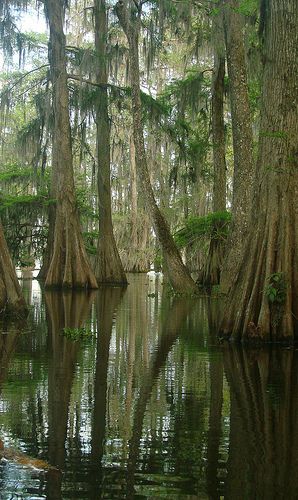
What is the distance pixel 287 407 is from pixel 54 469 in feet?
6.27

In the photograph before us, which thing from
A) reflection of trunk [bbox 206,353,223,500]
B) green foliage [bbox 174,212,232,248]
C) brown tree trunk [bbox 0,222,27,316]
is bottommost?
reflection of trunk [bbox 206,353,223,500]

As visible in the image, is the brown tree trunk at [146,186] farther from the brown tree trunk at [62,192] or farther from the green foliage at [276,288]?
the green foliage at [276,288]

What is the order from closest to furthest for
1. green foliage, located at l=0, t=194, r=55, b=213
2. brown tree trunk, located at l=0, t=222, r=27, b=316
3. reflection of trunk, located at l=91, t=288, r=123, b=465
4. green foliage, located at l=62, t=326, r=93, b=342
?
reflection of trunk, located at l=91, t=288, r=123, b=465 < green foliage, located at l=62, t=326, r=93, b=342 < brown tree trunk, located at l=0, t=222, r=27, b=316 < green foliage, located at l=0, t=194, r=55, b=213

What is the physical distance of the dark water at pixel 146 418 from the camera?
2.97 m

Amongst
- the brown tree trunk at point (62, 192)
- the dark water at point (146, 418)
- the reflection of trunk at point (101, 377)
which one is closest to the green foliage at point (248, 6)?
the reflection of trunk at point (101, 377)

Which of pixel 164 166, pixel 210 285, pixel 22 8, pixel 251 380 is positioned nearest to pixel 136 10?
pixel 22 8

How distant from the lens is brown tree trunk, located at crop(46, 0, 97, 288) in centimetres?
1741

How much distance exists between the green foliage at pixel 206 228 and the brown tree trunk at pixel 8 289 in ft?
29.0

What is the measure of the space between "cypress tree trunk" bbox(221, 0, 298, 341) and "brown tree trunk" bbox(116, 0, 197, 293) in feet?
22.7

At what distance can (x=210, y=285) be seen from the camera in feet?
60.1

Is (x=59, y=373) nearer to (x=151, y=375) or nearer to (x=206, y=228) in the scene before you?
(x=151, y=375)

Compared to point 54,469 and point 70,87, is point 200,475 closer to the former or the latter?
point 54,469

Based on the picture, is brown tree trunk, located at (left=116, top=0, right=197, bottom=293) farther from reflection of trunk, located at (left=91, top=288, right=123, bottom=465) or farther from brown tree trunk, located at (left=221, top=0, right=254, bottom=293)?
reflection of trunk, located at (left=91, top=288, right=123, bottom=465)

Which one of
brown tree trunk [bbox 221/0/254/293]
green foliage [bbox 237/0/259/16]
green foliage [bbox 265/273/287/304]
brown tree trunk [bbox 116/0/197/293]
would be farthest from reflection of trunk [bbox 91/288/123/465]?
green foliage [bbox 237/0/259/16]
